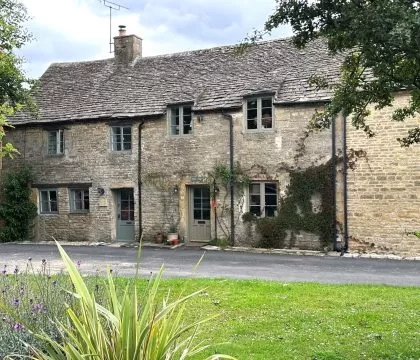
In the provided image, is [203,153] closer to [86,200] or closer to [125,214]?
[125,214]

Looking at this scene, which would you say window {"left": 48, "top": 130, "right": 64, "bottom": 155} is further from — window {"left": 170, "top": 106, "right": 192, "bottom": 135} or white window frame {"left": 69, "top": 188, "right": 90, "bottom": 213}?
window {"left": 170, "top": 106, "right": 192, "bottom": 135}

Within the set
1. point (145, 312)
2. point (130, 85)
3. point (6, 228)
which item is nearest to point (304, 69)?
point (130, 85)

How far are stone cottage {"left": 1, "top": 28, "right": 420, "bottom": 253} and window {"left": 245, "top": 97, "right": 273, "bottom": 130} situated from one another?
0.04 metres

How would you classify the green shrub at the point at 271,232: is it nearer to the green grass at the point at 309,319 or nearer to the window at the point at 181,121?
the window at the point at 181,121

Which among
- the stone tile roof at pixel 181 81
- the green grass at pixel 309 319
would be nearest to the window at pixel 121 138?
the stone tile roof at pixel 181 81

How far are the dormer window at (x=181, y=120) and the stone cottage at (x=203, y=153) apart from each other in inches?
1.8

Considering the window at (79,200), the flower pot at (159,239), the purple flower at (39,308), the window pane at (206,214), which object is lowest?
the flower pot at (159,239)

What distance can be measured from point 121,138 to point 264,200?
23.1 ft

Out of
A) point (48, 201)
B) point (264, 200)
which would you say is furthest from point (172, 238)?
point (48, 201)

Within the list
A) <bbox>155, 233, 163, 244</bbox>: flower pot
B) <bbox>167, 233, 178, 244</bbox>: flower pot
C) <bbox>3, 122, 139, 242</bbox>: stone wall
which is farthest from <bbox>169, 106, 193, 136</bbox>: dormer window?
<bbox>155, 233, 163, 244</bbox>: flower pot

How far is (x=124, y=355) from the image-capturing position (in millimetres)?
3775

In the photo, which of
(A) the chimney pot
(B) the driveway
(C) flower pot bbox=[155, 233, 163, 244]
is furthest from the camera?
(A) the chimney pot

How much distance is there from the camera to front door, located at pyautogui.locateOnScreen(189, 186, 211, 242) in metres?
20.1

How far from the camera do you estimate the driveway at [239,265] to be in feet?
40.4
